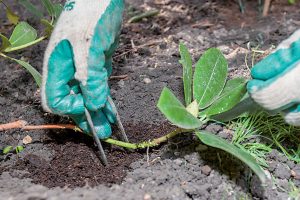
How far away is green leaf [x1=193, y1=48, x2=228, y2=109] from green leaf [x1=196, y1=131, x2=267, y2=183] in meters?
0.14

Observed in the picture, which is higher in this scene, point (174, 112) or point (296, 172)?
point (174, 112)

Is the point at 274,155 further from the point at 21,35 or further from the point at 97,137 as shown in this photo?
the point at 21,35

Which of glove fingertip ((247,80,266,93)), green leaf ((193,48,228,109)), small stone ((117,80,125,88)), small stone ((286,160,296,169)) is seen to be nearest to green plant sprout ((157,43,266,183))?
green leaf ((193,48,228,109))

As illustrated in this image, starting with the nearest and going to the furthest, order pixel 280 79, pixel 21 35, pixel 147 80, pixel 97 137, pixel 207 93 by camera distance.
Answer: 1. pixel 280 79
2. pixel 97 137
3. pixel 207 93
4. pixel 21 35
5. pixel 147 80

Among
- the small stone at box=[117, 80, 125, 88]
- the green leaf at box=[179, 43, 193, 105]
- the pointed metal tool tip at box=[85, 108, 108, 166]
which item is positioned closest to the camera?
the pointed metal tool tip at box=[85, 108, 108, 166]

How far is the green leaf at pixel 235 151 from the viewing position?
3.68ft

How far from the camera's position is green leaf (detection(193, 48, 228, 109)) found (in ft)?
4.47

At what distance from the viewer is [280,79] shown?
114cm

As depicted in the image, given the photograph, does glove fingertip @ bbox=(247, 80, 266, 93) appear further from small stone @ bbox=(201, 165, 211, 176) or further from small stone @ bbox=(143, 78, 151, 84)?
small stone @ bbox=(143, 78, 151, 84)

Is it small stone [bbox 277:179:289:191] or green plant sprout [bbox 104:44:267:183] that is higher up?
green plant sprout [bbox 104:44:267:183]

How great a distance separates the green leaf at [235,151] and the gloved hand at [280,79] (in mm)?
121

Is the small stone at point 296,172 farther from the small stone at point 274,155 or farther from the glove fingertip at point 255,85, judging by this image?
the glove fingertip at point 255,85

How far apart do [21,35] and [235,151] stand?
709 mm

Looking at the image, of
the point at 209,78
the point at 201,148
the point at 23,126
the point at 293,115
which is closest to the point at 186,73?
the point at 209,78
